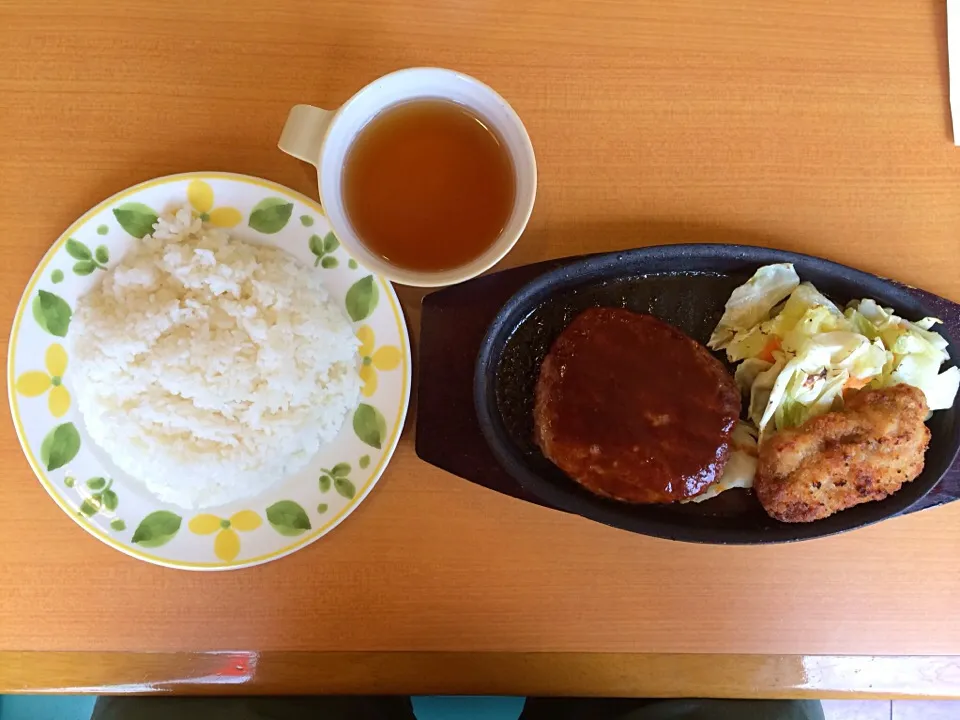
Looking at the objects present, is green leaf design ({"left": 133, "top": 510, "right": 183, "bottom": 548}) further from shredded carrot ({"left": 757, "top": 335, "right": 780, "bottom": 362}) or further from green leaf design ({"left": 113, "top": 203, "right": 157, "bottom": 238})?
shredded carrot ({"left": 757, "top": 335, "right": 780, "bottom": 362})

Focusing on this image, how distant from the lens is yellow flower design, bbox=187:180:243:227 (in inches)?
44.0

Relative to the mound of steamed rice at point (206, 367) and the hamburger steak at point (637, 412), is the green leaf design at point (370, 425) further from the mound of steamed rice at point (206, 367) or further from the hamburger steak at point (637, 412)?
Result: the hamburger steak at point (637, 412)

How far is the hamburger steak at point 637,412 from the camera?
106cm

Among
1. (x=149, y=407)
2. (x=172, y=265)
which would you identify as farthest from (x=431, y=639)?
(x=172, y=265)

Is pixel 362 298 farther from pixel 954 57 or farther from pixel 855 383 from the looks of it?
pixel 954 57

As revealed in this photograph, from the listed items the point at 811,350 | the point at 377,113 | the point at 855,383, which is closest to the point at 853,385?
the point at 855,383

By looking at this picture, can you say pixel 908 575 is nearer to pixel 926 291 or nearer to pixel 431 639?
pixel 926 291

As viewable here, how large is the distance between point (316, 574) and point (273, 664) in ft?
0.56

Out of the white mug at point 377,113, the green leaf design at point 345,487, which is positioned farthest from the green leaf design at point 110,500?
the white mug at point 377,113

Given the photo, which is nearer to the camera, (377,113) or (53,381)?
(377,113)

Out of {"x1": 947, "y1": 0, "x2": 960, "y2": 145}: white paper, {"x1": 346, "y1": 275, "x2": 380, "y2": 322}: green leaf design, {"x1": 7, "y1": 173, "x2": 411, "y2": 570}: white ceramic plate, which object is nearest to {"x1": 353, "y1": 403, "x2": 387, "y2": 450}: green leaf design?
{"x1": 7, "y1": 173, "x2": 411, "y2": 570}: white ceramic plate

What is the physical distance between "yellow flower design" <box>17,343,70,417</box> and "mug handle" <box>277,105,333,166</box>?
526mm

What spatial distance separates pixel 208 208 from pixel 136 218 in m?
0.12

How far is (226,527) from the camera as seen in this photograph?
1.11m
